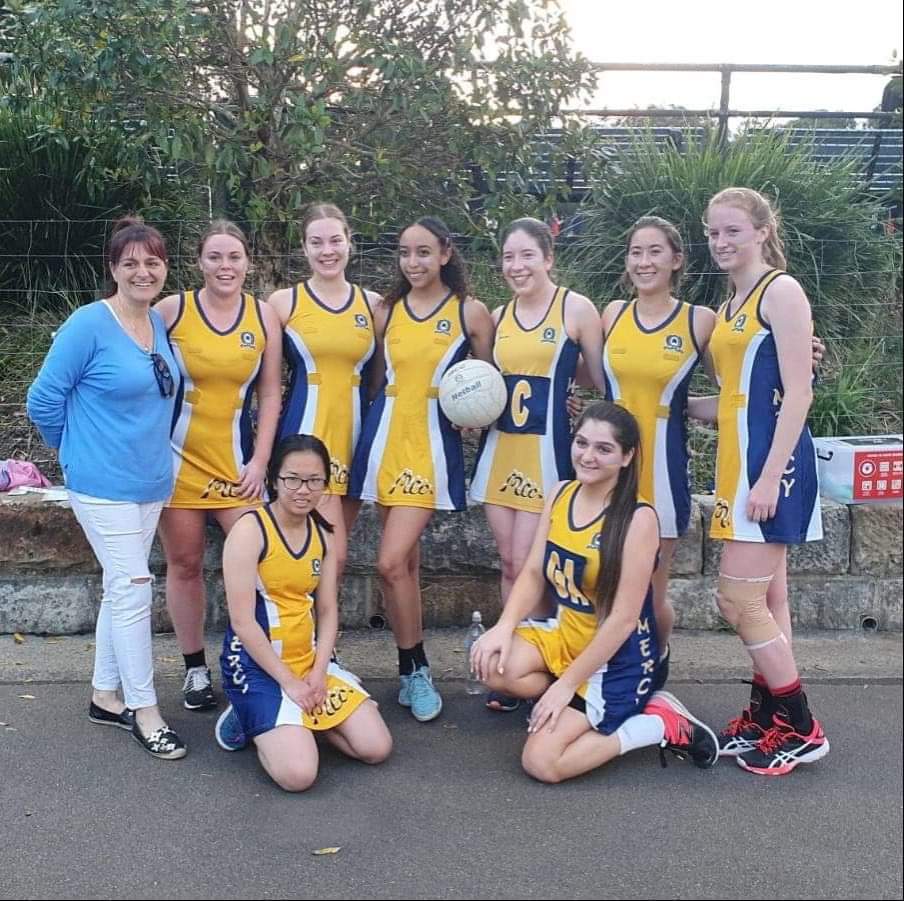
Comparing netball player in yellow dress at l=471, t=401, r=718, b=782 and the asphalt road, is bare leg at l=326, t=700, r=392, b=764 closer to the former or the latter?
the asphalt road

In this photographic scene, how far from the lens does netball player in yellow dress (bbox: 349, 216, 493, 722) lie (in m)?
4.46

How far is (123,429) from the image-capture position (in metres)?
4.07

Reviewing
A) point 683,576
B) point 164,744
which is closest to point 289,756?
point 164,744

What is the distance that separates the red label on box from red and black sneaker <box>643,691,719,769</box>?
2.13 m

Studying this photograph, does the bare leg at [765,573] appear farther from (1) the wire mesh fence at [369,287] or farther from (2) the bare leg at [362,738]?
(1) the wire mesh fence at [369,287]

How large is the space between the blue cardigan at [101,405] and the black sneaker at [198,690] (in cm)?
95

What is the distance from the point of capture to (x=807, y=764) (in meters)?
4.01

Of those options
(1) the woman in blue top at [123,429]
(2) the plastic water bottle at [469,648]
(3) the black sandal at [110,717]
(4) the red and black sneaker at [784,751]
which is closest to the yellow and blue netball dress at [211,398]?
(1) the woman in blue top at [123,429]

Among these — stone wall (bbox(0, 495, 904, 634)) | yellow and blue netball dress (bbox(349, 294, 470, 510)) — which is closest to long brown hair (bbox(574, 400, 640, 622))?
yellow and blue netball dress (bbox(349, 294, 470, 510))

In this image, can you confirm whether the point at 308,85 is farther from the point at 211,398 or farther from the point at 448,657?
the point at 448,657

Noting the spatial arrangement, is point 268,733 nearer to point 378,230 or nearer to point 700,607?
point 700,607

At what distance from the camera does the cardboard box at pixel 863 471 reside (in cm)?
551

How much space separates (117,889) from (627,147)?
6414mm

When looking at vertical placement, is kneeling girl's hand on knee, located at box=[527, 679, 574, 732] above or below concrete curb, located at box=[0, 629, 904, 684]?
above
